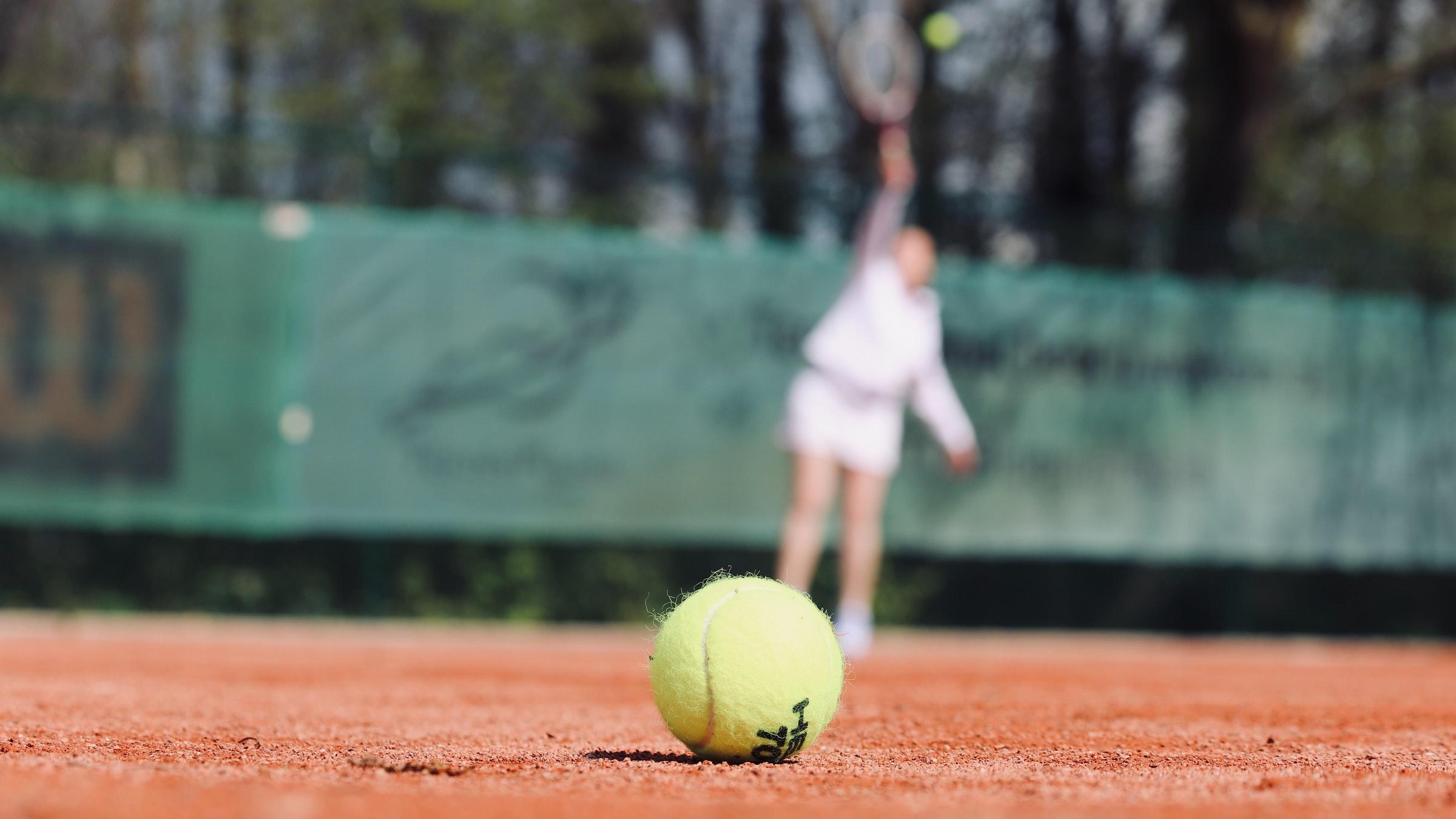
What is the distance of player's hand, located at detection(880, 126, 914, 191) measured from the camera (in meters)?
6.67

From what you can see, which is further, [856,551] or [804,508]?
[856,551]

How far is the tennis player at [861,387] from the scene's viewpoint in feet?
21.6

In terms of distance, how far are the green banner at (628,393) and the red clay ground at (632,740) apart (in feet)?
4.07

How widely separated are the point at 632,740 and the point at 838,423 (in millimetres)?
2909

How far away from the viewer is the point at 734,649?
125 inches

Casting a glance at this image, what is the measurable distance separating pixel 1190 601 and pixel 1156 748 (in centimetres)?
687

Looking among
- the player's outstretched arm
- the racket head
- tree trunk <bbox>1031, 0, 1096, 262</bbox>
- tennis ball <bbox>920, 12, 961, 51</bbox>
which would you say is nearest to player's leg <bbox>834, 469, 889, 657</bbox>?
the player's outstretched arm

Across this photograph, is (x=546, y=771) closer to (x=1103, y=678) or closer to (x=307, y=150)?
Answer: (x=1103, y=678)

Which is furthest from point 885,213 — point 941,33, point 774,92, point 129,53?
point 129,53

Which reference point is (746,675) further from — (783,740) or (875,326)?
(875,326)

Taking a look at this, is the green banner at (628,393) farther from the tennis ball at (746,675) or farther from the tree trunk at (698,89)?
the tree trunk at (698,89)

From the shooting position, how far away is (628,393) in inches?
355

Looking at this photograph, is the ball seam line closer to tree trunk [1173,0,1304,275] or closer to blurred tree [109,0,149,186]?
tree trunk [1173,0,1304,275]

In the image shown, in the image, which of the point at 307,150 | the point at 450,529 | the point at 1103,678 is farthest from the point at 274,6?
the point at 1103,678
